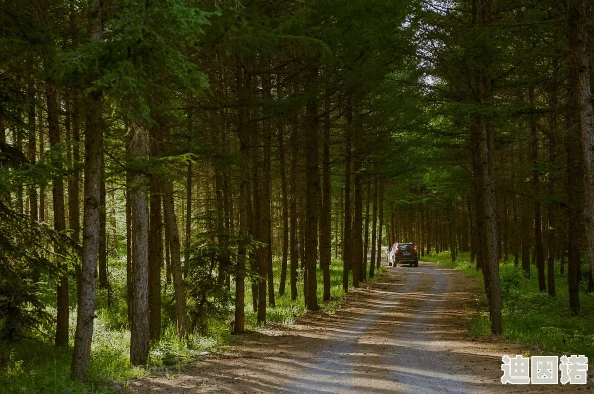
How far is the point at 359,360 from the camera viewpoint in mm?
10477

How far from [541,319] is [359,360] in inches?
309

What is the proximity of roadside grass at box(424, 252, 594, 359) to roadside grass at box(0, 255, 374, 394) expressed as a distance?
5983 millimetres

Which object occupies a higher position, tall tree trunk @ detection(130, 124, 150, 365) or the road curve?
tall tree trunk @ detection(130, 124, 150, 365)

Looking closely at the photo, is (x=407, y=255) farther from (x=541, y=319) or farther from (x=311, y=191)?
(x=541, y=319)

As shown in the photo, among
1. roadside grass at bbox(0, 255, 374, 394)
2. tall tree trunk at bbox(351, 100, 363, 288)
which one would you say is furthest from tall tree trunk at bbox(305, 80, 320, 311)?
tall tree trunk at bbox(351, 100, 363, 288)

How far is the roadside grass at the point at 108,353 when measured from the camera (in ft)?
24.8

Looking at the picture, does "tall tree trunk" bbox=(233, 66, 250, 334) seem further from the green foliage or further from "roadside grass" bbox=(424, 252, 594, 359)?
"roadside grass" bbox=(424, 252, 594, 359)

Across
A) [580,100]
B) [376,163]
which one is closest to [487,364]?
[580,100]

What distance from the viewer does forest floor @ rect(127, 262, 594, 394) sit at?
27.3 ft

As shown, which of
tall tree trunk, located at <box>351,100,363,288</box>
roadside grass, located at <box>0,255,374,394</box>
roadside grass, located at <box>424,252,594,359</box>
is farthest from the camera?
tall tree trunk, located at <box>351,100,363,288</box>

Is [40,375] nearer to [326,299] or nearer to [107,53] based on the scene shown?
[107,53]

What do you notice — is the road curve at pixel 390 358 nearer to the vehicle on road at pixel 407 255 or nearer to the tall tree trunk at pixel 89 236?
the tall tree trunk at pixel 89 236

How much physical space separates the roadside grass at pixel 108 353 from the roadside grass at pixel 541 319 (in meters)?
5.98

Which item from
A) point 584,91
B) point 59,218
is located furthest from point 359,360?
point 59,218
